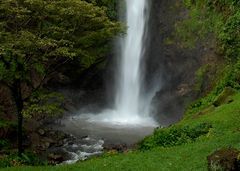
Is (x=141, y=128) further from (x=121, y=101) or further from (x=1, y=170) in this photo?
(x=1, y=170)

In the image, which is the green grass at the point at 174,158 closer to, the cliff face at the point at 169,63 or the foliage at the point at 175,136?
the foliage at the point at 175,136

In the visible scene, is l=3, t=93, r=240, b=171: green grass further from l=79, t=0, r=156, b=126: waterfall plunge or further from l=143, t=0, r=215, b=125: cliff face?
l=79, t=0, r=156, b=126: waterfall plunge

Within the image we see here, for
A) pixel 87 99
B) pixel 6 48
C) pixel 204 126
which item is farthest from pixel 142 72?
pixel 6 48

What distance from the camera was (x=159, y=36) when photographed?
36.4 meters

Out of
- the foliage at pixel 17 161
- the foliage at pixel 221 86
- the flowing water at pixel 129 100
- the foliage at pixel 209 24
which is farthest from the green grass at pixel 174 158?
the flowing water at pixel 129 100

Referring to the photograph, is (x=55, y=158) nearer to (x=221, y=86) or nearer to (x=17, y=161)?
(x=17, y=161)

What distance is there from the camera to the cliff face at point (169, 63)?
32.3 meters

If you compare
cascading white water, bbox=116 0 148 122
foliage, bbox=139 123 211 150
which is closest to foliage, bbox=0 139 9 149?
foliage, bbox=139 123 211 150

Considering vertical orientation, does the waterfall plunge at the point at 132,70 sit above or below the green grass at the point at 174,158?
above

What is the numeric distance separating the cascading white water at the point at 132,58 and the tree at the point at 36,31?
13.4 metres

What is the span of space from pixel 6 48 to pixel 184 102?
16.4 meters

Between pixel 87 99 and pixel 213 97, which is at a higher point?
pixel 87 99

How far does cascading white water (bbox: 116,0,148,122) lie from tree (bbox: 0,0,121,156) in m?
13.4

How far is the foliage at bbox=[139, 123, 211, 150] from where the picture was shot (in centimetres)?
1962
